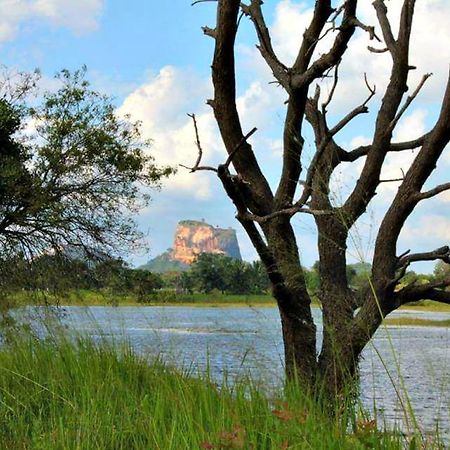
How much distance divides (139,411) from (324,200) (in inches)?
98.1

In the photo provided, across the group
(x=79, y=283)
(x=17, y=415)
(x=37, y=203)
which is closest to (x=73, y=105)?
(x=37, y=203)

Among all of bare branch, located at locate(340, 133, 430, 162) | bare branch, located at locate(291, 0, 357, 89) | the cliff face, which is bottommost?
the cliff face

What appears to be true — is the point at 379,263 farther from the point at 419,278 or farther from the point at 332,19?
the point at 332,19

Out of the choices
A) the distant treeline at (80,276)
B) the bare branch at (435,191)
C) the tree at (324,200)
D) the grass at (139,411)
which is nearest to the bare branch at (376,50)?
the tree at (324,200)

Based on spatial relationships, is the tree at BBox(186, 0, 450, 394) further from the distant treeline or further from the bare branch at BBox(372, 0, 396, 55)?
the distant treeline

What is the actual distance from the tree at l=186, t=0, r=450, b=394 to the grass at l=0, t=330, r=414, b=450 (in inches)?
46.1

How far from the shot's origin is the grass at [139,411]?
11.4 ft

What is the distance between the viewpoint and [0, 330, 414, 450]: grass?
11.4ft

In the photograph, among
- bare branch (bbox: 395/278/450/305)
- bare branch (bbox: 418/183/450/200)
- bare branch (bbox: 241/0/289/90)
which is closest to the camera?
bare branch (bbox: 418/183/450/200)

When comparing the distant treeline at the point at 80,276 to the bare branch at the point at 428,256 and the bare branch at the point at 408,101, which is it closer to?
the bare branch at the point at 428,256

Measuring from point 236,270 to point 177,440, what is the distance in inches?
119

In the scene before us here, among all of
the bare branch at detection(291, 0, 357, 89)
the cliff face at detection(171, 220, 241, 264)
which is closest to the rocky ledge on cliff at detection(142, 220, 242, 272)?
the cliff face at detection(171, 220, 241, 264)

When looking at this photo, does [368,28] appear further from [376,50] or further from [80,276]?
[80,276]

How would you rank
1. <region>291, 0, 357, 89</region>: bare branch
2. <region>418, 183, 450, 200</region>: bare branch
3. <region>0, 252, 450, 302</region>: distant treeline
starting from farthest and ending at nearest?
<region>0, 252, 450, 302</region>: distant treeline, <region>418, 183, 450, 200</region>: bare branch, <region>291, 0, 357, 89</region>: bare branch
